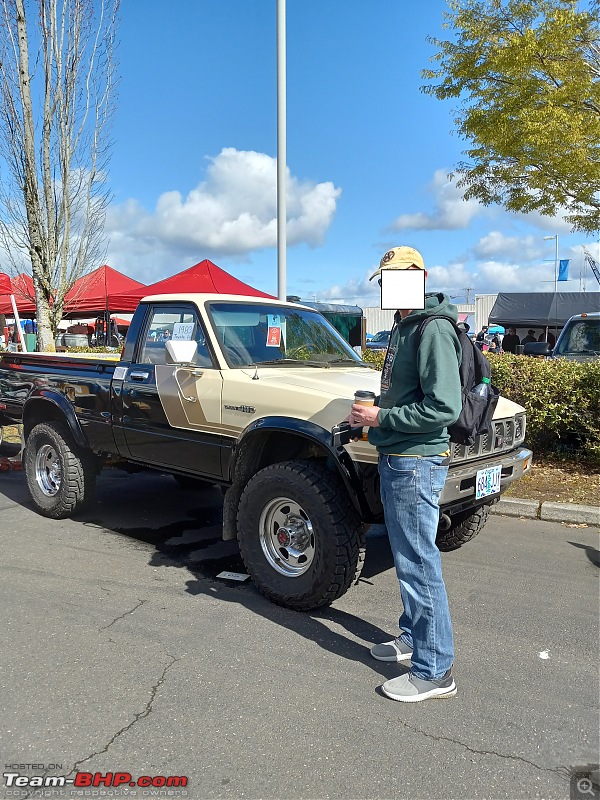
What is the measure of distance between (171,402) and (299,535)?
1414 millimetres

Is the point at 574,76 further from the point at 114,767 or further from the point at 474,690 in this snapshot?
the point at 114,767

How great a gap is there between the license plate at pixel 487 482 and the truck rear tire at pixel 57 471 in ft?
11.2

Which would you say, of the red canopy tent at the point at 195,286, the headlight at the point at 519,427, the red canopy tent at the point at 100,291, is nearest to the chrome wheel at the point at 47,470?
the headlight at the point at 519,427

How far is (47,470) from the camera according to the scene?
582 centimetres

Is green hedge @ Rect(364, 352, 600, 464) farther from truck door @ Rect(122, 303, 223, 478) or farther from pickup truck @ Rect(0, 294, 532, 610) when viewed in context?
truck door @ Rect(122, 303, 223, 478)

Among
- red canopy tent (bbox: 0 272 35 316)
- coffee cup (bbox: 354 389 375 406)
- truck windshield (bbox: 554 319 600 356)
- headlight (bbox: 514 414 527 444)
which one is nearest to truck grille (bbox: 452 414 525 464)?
headlight (bbox: 514 414 527 444)

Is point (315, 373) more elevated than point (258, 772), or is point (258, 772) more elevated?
point (315, 373)

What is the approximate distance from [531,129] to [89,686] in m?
8.45

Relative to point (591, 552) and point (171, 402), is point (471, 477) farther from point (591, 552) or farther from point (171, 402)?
point (171, 402)

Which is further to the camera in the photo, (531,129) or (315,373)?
(531,129)

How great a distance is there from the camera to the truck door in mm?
4223

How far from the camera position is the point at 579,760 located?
245 cm

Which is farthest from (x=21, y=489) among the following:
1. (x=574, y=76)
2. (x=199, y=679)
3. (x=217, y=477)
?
(x=574, y=76)

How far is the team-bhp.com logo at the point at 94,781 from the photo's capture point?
90.0 inches
